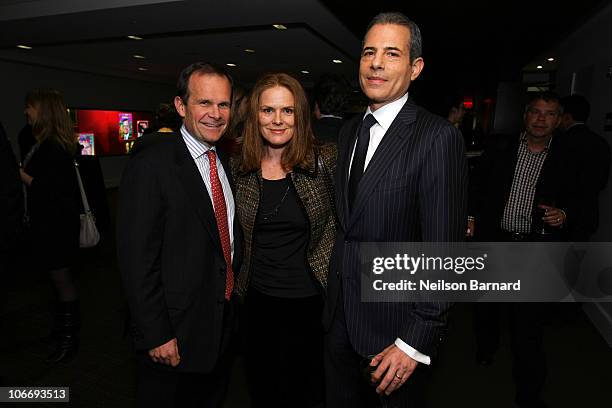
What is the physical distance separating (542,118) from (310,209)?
1566mm

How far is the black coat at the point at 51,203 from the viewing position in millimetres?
2730

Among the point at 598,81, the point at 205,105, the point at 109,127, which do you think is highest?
the point at 598,81

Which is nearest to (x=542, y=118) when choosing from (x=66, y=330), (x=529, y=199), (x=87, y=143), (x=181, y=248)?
(x=529, y=199)

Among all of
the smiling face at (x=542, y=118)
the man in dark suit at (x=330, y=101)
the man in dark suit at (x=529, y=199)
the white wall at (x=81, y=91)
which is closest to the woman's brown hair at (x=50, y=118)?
the man in dark suit at (x=330, y=101)

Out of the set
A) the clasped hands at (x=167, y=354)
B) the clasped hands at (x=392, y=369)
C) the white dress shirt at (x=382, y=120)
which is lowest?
the clasped hands at (x=167, y=354)

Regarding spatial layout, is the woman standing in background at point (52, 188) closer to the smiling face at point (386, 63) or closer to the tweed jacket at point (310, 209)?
the tweed jacket at point (310, 209)

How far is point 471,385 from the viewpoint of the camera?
275cm

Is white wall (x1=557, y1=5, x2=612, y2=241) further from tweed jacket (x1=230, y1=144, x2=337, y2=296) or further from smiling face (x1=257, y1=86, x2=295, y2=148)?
smiling face (x1=257, y1=86, x2=295, y2=148)

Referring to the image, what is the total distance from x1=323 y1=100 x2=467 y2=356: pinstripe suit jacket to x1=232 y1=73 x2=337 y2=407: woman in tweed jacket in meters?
0.38

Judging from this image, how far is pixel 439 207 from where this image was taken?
3.89 feet

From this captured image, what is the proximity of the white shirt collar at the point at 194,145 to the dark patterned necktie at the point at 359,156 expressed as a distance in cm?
61

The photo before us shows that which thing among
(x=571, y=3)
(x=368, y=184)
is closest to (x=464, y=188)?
(x=368, y=184)

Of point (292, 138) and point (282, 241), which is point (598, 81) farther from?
point (282, 241)

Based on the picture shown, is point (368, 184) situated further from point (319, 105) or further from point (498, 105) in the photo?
point (498, 105)
